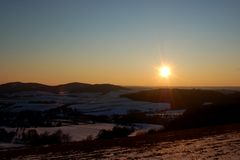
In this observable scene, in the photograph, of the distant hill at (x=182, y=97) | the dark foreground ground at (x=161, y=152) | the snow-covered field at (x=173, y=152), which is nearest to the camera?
the snow-covered field at (x=173, y=152)

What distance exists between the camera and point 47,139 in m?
40.9

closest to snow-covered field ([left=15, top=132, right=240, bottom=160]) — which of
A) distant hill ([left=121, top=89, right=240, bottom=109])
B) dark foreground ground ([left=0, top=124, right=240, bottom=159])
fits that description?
dark foreground ground ([left=0, top=124, right=240, bottom=159])

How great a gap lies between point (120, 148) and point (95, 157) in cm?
342

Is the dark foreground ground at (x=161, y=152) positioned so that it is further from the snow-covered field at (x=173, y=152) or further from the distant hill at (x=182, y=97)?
the distant hill at (x=182, y=97)

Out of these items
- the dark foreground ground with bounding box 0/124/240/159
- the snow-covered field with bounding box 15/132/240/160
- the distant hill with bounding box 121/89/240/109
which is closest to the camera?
the snow-covered field with bounding box 15/132/240/160

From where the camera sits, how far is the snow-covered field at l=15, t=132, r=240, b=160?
17078mm

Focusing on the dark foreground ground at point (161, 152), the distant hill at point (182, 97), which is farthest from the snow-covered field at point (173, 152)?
the distant hill at point (182, 97)

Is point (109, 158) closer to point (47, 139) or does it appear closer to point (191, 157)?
point (191, 157)

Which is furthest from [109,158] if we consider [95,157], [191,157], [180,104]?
[180,104]

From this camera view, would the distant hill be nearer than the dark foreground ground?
No

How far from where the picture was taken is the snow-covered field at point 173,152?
1708 centimetres

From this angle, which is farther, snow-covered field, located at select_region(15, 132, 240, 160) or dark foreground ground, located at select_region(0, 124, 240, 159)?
dark foreground ground, located at select_region(0, 124, 240, 159)

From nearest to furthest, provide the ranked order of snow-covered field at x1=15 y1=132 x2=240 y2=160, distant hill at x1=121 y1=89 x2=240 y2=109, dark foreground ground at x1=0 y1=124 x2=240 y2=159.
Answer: snow-covered field at x1=15 y1=132 x2=240 y2=160
dark foreground ground at x1=0 y1=124 x2=240 y2=159
distant hill at x1=121 y1=89 x2=240 y2=109

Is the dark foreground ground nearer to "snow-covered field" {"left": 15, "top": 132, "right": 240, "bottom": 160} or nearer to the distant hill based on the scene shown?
"snow-covered field" {"left": 15, "top": 132, "right": 240, "bottom": 160}
